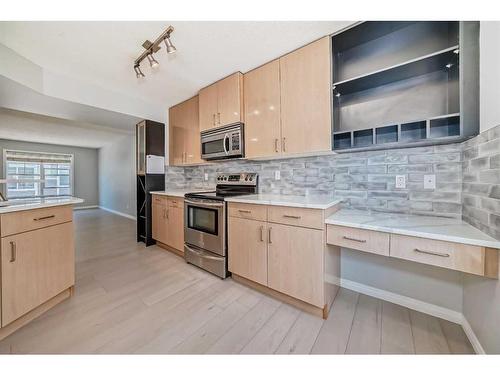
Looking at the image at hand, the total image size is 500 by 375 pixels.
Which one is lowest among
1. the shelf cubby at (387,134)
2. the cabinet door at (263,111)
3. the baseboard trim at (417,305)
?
the baseboard trim at (417,305)

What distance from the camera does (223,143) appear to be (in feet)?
7.78

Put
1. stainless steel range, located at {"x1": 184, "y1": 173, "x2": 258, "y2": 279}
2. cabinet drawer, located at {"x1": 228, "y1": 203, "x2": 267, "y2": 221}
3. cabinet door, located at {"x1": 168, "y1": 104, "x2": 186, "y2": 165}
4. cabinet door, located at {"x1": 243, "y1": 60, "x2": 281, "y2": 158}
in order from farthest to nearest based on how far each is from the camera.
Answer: cabinet door, located at {"x1": 168, "y1": 104, "x2": 186, "y2": 165}
stainless steel range, located at {"x1": 184, "y1": 173, "x2": 258, "y2": 279}
cabinet door, located at {"x1": 243, "y1": 60, "x2": 281, "y2": 158}
cabinet drawer, located at {"x1": 228, "y1": 203, "x2": 267, "y2": 221}

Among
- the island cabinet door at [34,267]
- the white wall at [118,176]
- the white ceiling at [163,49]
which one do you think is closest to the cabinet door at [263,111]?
the white ceiling at [163,49]

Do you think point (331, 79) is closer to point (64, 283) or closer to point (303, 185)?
point (303, 185)

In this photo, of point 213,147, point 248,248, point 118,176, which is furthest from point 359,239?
point 118,176

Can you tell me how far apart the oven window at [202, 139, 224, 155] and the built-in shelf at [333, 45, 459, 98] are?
1.34 meters

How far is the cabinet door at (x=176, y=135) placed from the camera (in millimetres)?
3161

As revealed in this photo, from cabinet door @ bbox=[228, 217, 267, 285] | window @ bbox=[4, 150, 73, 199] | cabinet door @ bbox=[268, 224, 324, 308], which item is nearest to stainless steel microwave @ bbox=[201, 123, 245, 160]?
cabinet door @ bbox=[228, 217, 267, 285]

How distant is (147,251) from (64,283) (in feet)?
4.09

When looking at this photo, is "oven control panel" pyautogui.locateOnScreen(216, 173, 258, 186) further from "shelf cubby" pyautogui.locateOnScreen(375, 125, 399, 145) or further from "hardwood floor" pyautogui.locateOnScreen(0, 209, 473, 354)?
"shelf cubby" pyautogui.locateOnScreen(375, 125, 399, 145)

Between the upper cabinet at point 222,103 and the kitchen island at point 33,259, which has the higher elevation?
the upper cabinet at point 222,103

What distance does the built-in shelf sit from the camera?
4.39 ft

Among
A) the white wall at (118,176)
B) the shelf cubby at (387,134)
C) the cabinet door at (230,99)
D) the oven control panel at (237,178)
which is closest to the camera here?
the shelf cubby at (387,134)

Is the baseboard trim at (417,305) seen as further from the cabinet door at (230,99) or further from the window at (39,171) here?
the window at (39,171)
